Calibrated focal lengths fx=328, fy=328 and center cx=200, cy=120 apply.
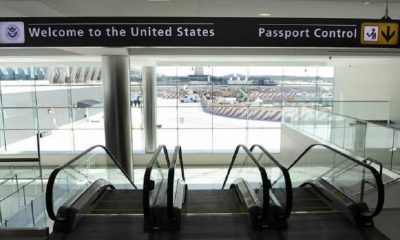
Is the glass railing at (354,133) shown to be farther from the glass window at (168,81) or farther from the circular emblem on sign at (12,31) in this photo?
the circular emblem on sign at (12,31)

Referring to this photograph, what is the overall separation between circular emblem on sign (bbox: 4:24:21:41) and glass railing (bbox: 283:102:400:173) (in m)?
7.41

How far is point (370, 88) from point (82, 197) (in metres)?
13.3

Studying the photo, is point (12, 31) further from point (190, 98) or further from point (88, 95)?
point (88, 95)

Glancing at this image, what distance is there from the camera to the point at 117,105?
948 centimetres

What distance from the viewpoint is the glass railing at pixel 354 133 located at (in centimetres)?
753

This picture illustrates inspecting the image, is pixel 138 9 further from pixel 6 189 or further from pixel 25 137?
pixel 25 137

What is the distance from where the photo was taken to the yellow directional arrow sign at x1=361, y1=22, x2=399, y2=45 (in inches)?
131

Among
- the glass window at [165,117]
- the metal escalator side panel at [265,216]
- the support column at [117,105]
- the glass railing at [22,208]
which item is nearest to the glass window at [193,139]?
the glass window at [165,117]

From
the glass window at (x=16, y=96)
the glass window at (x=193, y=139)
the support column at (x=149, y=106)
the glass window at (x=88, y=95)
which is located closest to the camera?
the support column at (x=149, y=106)

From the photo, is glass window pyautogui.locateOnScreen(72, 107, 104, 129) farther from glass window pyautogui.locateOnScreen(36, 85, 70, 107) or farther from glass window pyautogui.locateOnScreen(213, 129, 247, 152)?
glass window pyautogui.locateOnScreen(213, 129, 247, 152)

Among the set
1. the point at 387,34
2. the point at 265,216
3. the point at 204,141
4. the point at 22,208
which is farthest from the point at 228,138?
the point at 387,34

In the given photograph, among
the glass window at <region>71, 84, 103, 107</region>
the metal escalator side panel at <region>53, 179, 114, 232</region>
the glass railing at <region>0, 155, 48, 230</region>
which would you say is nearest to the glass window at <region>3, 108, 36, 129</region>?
the glass window at <region>71, 84, 103, 107</region>

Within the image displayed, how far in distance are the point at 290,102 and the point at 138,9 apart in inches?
537

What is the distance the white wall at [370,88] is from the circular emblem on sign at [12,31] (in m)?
12.5
